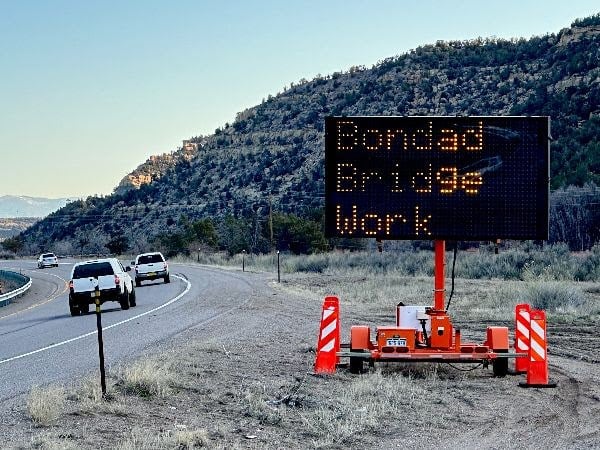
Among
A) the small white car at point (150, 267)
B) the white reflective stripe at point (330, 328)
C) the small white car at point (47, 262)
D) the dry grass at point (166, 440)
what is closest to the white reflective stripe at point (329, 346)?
the white reflective stripe at point (330, 328)

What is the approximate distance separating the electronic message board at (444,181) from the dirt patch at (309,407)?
7.65 feet

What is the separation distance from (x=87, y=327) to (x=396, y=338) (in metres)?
12.3

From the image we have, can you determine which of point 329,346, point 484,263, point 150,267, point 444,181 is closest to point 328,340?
point 329,346

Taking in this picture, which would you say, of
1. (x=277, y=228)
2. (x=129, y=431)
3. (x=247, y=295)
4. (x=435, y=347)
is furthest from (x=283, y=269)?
(x=129, y=431)

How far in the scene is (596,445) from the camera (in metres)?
9.74

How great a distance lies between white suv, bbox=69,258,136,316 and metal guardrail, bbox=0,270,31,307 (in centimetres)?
928

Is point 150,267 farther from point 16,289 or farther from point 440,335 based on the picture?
point 440,335

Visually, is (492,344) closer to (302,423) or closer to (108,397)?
(302,423)

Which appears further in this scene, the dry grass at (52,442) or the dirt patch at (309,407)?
the dirt patch at (309,407)

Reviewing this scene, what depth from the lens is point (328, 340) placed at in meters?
14.5

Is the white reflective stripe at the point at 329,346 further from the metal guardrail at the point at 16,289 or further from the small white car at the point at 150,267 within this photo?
the small white car at the point at 150,267

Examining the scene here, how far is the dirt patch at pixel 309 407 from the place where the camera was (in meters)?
9.98

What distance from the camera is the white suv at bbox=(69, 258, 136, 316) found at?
29.0m

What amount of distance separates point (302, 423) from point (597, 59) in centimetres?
6926
